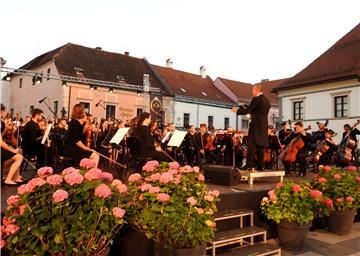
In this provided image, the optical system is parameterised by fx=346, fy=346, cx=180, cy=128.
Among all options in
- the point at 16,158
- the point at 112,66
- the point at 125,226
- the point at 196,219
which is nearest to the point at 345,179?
the point at 196,219

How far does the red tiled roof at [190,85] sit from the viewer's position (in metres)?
38.3

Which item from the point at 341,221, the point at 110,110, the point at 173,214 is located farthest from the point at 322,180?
the point at 110,110

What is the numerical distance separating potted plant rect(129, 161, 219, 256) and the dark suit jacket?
3.64m

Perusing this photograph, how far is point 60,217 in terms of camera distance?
2834mm

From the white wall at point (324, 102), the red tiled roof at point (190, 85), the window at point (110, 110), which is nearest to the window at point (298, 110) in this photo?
the white wall at point (324, 102)

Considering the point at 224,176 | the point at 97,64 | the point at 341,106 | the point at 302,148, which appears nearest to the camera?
the point at 224,176

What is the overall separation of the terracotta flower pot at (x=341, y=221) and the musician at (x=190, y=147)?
5954mm

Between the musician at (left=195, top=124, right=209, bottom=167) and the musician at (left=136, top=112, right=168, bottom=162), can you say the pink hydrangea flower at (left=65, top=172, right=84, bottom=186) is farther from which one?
the musician at (left=195, top=124, right=209, bottom=167)

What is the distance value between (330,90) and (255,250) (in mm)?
25785

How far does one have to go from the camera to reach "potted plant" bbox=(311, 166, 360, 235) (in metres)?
6.12

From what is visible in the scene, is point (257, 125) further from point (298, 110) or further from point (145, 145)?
point (298, 110)

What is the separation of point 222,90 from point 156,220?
41451 millimetres

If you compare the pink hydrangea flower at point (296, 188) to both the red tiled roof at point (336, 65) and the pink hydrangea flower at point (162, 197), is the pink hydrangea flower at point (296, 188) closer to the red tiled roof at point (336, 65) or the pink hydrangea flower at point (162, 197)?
the pink hydrangea flower at point (162, 197)

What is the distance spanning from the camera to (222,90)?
44.2 meters
